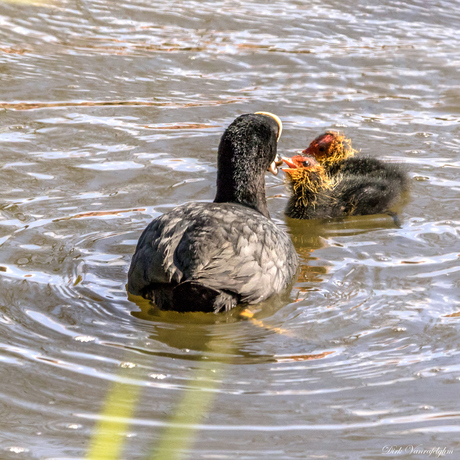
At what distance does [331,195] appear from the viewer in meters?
6.64

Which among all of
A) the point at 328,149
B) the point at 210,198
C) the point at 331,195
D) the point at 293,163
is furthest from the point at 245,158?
the point at 328,149

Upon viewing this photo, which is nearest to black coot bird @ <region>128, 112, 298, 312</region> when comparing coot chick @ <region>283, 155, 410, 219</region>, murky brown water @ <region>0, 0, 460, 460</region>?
murky brown water @ <region>0, 0, 460, 460</region>

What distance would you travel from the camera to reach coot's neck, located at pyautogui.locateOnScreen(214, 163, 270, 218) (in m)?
5.55

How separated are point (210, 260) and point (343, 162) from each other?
3025 millimetres

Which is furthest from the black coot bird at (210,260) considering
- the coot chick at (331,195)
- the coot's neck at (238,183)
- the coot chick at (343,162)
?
the coot chick at (343,162)

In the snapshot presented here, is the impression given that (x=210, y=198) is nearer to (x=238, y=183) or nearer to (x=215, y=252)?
(x=238, y=183)

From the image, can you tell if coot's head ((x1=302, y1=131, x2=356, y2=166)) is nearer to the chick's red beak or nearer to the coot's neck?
the chick's red beak

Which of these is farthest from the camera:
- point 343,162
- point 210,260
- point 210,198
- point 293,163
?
point 343,162

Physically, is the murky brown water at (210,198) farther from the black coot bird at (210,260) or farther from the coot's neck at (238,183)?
the coot's neck at (238,183)

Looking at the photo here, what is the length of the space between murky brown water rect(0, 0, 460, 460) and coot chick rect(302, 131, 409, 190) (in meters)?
0.40

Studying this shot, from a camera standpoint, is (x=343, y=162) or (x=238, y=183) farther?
(x=343, y=162)

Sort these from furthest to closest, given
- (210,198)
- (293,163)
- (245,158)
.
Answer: (293,163), (210,198), (245,158)

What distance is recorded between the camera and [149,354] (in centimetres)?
415

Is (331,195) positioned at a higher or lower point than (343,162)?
lower
